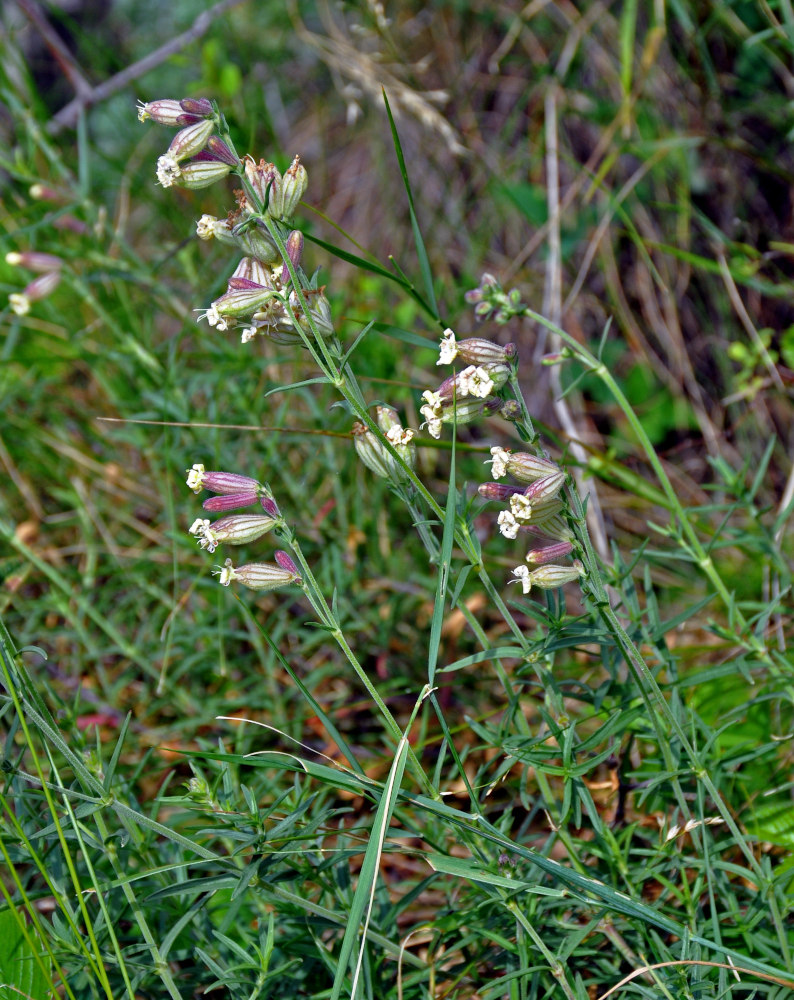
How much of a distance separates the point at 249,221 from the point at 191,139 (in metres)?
0.18

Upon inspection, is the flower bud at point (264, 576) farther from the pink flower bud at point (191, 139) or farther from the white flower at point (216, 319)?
the pink flower bud at point (191, 139)

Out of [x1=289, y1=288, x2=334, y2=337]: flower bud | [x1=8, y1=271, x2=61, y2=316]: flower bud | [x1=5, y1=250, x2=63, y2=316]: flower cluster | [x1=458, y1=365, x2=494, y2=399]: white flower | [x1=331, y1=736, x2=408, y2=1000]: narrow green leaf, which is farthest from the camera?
[x1=5, y1=250, x2=63, y2=316]: flower cluster

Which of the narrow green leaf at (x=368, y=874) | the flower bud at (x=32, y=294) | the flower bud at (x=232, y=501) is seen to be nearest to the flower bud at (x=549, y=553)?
the narrow green leaf at (x=368, y=874)

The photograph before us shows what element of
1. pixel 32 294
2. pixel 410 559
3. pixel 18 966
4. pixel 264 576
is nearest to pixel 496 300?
pixel 264 576

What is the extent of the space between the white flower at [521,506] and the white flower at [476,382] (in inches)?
6.8

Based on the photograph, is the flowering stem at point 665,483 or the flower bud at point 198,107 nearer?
the flower bud at point 198,107

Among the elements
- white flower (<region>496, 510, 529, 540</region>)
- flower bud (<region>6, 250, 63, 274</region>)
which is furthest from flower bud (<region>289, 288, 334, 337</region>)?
flower bud (<region>6, 250, 63, 274</region>)

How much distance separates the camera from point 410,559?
304 cm

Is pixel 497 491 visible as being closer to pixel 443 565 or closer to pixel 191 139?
pixel 443 565

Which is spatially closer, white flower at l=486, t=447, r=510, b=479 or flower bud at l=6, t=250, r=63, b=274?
white flower at l=486, t=447, r=510, b=479

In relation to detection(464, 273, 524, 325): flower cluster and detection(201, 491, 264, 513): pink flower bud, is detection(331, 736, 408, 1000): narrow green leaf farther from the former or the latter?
detection(464, 273, 524, 325): flower cluster

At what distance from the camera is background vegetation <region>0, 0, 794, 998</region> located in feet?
5.11

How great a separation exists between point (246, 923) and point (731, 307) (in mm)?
3003

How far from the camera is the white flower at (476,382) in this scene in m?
1.38
